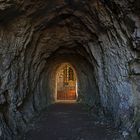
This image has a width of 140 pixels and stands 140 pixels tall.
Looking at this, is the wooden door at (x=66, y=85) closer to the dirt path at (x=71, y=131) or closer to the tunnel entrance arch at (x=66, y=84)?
the tunnel entrance arch at (x=66, y=84)

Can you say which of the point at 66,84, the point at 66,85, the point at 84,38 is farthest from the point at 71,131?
the point at 66,84

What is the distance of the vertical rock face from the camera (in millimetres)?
6977

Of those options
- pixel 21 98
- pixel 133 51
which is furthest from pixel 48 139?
pixel 133 51

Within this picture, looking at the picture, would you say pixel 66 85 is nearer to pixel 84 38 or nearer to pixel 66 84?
pixel 66 84

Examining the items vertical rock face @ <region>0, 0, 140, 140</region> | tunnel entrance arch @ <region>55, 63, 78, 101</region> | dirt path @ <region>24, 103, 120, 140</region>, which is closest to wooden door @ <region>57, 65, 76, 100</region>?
tunnel entrance arch @ <region>55, 63, 78, 101</region>

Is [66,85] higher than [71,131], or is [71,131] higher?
[66,85]

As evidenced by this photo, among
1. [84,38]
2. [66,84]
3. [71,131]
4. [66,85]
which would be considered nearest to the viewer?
[71,131]

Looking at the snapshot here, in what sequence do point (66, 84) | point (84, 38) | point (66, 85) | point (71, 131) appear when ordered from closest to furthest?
point (71, 131) < point (84, 38) < point (66, 85) < point (66, 84)

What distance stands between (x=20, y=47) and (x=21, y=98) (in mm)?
1817

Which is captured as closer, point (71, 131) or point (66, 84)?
point (71, 131)

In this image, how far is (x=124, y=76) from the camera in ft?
26.2

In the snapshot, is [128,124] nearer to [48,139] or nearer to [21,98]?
[48,139]

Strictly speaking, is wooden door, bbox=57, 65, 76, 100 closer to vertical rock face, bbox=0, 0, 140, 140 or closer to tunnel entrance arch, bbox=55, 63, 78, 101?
tunnel entrance arch, bbox=55, 63, 78, 101

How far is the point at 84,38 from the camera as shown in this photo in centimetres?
1103
